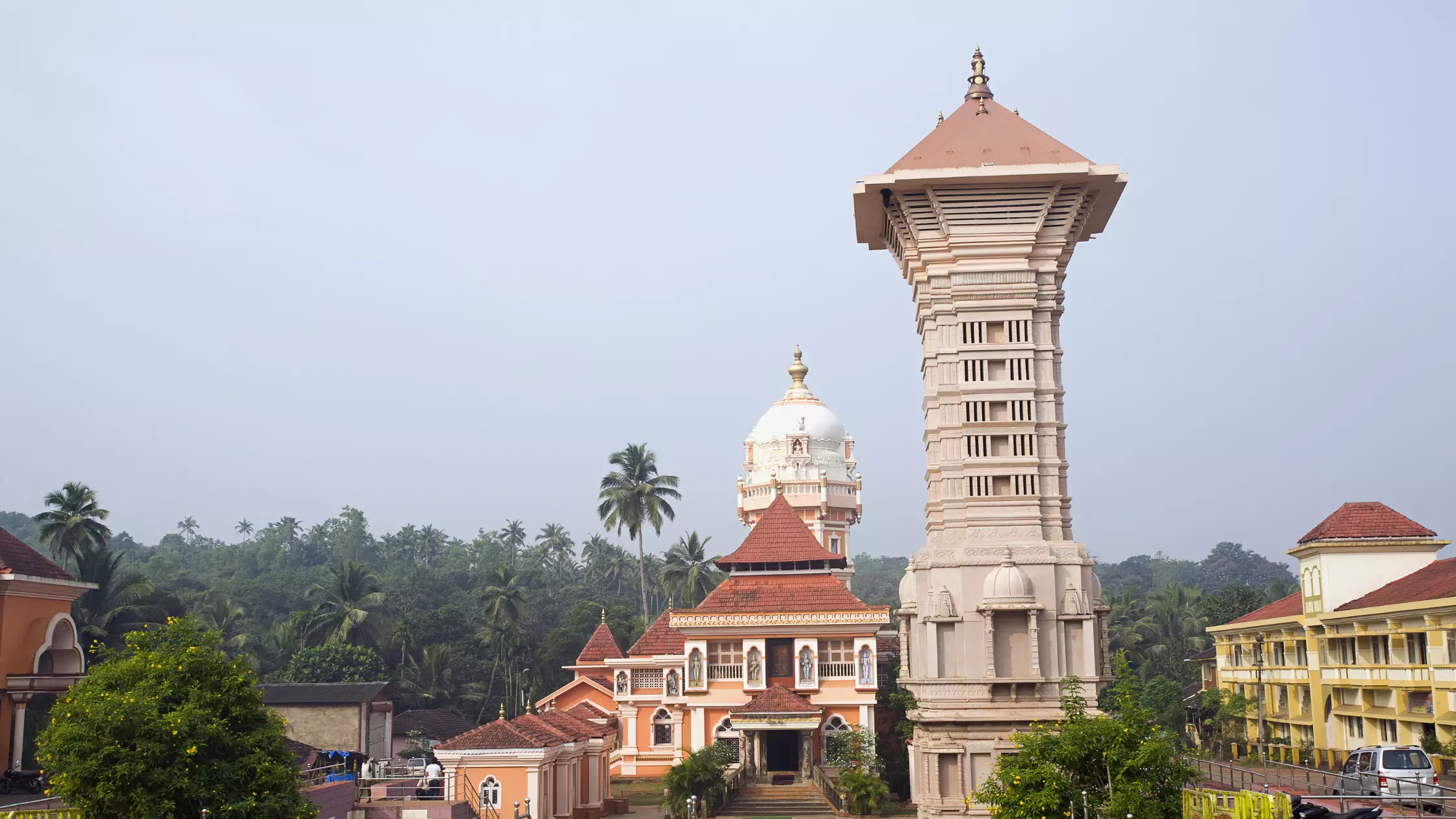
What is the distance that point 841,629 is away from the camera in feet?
149

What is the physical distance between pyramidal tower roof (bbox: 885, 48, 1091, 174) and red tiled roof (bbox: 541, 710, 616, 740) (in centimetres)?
1907

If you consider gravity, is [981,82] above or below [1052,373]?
above

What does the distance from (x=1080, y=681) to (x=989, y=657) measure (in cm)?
188

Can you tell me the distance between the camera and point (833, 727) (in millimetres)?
45000

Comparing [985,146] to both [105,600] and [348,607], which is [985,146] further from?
[348,607]

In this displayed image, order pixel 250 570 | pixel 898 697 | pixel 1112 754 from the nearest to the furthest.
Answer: pixel 1112 754 < pixel 898 697 < pixel 250 570

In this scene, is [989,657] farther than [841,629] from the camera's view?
No

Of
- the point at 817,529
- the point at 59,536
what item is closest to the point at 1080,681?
the point at 817,529

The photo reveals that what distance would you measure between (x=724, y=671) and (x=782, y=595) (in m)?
3.28

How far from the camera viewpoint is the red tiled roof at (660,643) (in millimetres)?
48688

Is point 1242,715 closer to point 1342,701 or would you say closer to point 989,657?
point 1342,701

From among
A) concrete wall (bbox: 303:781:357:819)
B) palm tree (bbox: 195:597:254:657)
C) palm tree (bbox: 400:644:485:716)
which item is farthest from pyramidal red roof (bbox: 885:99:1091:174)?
palm tree (bbox: 400:644:485:716)

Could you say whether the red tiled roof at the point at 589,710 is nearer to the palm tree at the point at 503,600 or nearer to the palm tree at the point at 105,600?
the palm tree at the point at 105,600

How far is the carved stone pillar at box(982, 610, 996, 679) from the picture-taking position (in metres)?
26.5
